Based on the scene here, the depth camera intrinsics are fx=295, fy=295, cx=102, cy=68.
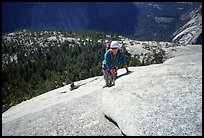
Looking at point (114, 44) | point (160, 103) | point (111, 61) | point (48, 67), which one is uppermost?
point (114, 44)

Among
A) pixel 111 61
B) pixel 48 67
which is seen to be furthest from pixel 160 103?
pixel 48 67

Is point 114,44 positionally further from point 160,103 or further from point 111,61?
point 160,103

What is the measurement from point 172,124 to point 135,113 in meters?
1.56

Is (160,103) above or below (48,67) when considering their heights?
above

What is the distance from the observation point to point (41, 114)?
14719mm

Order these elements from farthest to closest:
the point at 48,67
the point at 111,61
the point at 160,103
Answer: the point at 48,67 < the point at 111,61 < the point at 160,103

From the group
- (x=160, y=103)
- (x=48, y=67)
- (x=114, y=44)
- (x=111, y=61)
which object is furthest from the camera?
(x=48, y=67)

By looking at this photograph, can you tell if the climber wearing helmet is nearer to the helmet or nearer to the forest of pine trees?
the helmet

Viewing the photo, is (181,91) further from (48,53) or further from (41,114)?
(48,53)

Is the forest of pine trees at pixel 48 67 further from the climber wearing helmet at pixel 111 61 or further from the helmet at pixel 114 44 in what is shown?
the helmet at pixel 114 44

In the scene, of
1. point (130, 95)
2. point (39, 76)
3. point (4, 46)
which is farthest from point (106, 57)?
point (4, 46)

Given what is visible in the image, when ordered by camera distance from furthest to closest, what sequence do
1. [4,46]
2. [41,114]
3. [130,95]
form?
[4,46] → [41,114] → [130,95]

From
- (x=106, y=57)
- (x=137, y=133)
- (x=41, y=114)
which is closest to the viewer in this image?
(x=137, y=133)

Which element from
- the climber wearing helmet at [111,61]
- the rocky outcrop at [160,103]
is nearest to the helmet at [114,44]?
the climber wearing helmet at [111,61]
